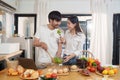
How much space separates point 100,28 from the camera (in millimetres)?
4820

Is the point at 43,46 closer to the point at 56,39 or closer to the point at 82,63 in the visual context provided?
the point at 56,39

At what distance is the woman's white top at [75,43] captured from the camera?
8.46 ft

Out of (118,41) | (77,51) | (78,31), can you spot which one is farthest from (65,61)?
Result: (118,41)

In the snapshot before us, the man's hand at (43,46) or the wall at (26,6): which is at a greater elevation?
the wall at (26,6)

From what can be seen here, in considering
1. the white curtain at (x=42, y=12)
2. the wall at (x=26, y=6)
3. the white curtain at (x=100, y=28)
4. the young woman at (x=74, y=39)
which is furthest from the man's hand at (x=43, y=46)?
the wall at (x=26, y=6)

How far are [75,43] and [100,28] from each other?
2.40 m

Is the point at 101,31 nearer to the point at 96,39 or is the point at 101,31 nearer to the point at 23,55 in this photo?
the point at 96,39

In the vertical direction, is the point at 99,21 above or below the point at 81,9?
below

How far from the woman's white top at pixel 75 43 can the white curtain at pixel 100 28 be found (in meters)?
2.32

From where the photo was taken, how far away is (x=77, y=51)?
2.55m

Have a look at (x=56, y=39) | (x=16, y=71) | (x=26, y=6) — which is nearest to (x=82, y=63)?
(x=56, y=39)

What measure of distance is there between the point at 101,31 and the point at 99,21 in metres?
0.26

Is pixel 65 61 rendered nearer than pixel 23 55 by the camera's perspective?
Yes

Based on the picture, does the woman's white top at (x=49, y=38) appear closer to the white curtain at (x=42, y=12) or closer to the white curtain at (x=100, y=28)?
the white curtain at (x=42, y=12)
